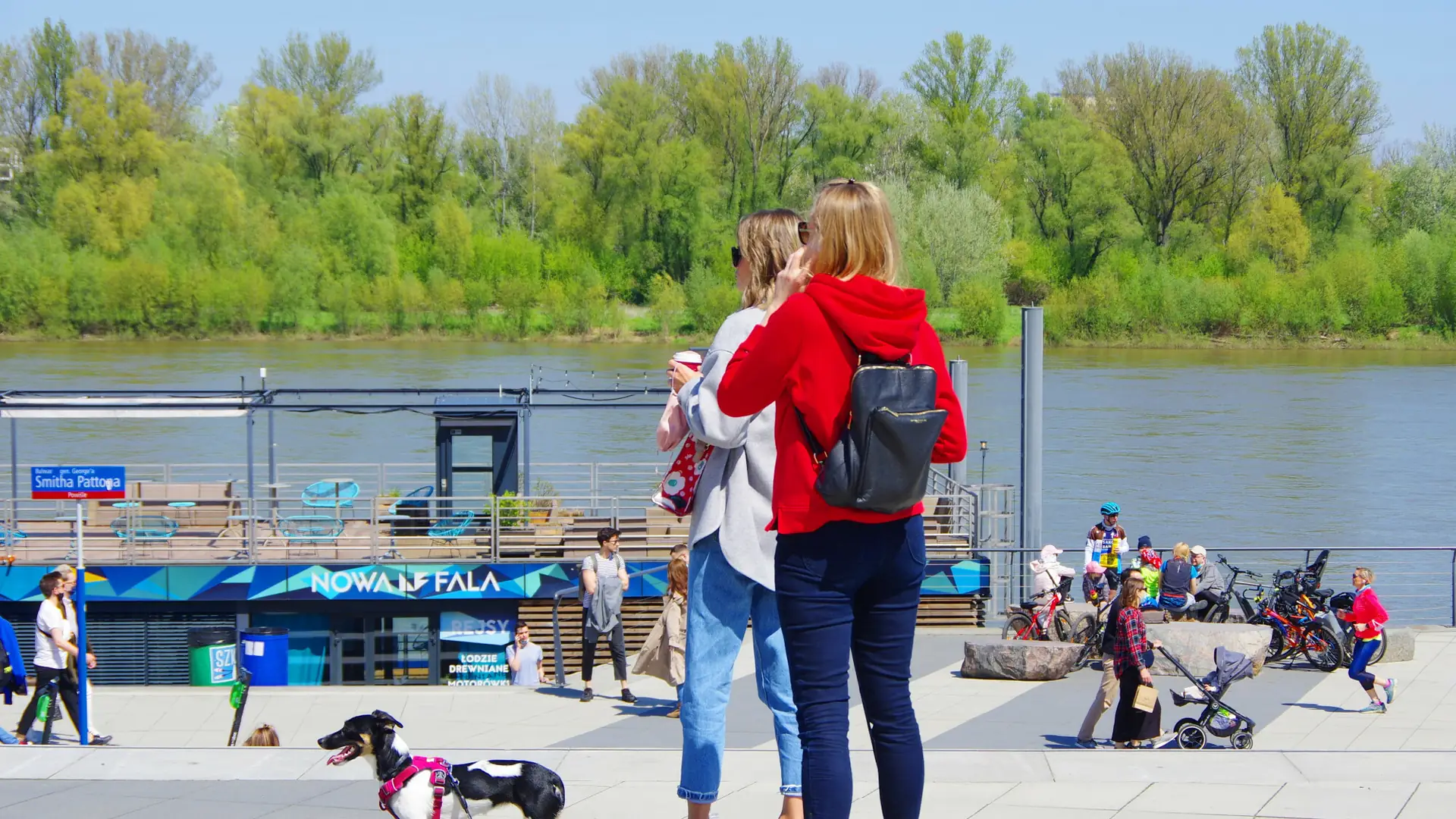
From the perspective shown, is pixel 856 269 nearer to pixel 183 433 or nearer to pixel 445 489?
pixel 445 489

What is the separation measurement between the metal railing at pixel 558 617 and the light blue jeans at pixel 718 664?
8.75 meters

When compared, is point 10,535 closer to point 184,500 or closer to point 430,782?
point 184,500

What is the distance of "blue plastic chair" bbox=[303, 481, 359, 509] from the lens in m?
17.9

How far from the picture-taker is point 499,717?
11383 mm

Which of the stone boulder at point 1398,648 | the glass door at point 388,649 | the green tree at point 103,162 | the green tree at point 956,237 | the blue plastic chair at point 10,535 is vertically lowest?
the glass door at point 388,649

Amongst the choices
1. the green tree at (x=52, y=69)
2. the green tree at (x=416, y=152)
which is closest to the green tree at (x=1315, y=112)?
the green tree at (x=416, y=152)

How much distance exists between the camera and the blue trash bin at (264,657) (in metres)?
14.8

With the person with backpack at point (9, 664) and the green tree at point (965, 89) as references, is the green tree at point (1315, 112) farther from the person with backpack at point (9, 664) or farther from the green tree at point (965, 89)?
the person with backpack at point (9, 664)

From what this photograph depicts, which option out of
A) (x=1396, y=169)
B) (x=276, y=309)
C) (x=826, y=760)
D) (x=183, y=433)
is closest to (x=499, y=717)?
(x=826, y=760)

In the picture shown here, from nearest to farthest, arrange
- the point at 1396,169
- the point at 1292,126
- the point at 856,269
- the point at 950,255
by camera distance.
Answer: the point at 856,269 → the point at 950,255 → the point at 1292,126 → the point at 1396,169

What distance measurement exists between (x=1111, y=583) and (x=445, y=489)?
838 centimetres

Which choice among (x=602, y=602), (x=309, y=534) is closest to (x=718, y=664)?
(x=602, y=602)

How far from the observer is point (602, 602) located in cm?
1238

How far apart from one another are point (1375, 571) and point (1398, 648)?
11233 millimetres
